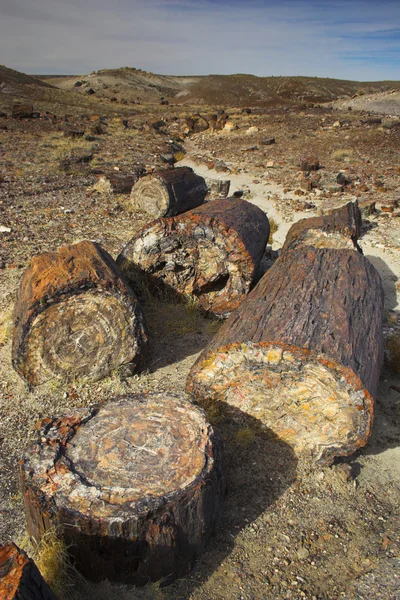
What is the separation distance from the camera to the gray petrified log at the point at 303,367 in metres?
3.30

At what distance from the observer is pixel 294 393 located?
11.5 ft

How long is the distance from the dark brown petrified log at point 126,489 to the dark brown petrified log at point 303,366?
2.27ft

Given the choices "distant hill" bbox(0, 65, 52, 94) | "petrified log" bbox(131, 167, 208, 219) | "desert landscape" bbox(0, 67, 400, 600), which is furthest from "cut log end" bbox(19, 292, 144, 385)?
"distant hill" bbox(0, 65, 52, 94)

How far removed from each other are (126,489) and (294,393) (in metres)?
1.52

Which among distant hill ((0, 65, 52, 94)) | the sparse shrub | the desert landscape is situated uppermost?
distant hill ((0, 65, 52, 94))

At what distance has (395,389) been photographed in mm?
4559

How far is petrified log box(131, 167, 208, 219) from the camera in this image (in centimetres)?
909

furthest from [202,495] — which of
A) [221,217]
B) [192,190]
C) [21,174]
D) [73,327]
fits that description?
[21,174]

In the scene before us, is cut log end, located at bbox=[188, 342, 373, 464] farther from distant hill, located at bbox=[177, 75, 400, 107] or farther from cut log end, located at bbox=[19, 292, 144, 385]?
distant hill, located at bbox=[177, 75, 400, 107]

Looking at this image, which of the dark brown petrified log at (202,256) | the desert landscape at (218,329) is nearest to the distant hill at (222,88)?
the desert landscape at (218,329)

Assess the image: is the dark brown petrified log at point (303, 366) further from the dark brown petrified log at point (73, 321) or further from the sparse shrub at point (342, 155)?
the sparse shrub at point (342, 155)

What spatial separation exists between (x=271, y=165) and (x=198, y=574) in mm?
13028

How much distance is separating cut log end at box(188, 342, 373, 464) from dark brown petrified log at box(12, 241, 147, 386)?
903 millimetres

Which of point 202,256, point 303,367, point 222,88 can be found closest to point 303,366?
point 303,367
